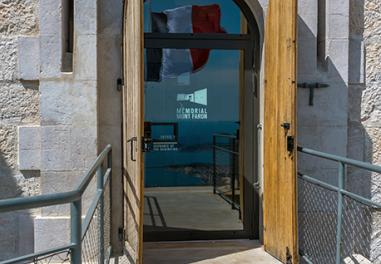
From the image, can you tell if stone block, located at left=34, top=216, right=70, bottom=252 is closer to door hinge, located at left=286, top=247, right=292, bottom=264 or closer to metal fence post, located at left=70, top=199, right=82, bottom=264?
metal fence post, located at left=70, top=199, right=82, bottom=264

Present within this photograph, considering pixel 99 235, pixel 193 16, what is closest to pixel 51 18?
pixel 193 16

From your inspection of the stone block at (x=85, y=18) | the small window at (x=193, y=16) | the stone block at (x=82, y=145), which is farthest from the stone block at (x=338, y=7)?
the stone block at (x=82, y=145)

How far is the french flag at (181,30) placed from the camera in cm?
411

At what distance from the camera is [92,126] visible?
3572 millimetres

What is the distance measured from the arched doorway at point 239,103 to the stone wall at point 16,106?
0.80 metres

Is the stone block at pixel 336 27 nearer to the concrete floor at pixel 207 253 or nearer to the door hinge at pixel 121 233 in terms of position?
the concrete floor at pixel 207 253

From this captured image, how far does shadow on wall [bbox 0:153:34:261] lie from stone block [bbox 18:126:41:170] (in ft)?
0.53

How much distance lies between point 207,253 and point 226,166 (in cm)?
108

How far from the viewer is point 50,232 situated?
11.7 ft

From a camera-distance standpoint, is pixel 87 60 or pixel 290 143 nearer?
pixel 290 143

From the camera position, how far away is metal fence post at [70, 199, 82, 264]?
1.98m

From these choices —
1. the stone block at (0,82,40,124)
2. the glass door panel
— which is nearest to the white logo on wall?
the glass door panel

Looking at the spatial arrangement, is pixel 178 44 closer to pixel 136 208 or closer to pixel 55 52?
pixel 55 52

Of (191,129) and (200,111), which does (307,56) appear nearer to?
(200,111)
